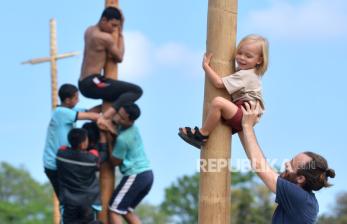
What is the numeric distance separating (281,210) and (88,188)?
3.83 metres

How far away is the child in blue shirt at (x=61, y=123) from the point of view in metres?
8.27

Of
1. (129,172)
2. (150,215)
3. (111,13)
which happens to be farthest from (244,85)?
(150,215)

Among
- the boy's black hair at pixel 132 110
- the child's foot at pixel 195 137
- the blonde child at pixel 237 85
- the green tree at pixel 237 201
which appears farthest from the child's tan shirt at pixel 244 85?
the green tree at pixel 237 201

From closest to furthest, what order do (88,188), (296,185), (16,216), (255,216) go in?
(296,185) < (88,188) < (255,216) < (16,216)

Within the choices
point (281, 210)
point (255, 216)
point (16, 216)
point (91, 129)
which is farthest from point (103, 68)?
point (16, 216)

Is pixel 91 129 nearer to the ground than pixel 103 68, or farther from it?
nearer to the ground

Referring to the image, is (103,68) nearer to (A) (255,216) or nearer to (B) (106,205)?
(B) (106,205)

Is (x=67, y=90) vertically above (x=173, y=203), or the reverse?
(x=67, y=90)

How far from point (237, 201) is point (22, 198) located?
11172 mm

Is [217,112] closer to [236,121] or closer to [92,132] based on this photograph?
[236,121]

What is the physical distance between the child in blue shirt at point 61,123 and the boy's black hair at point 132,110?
0.37 m

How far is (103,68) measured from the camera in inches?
336

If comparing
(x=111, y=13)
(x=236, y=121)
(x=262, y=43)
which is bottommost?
(x=236, y=121)

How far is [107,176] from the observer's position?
8.67m
